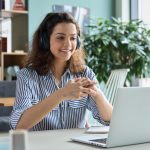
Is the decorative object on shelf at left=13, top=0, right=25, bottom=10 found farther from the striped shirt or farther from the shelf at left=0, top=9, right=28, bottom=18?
the striped shirt

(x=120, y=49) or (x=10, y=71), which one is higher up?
(x=120, y=49)

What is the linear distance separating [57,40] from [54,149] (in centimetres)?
78

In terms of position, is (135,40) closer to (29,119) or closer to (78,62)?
(78,62)

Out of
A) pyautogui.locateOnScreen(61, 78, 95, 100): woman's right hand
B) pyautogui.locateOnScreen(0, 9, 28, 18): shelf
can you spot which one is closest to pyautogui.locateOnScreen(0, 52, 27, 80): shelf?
pyautogui.locateOnScreen(0, 9, 28, 18): shelf

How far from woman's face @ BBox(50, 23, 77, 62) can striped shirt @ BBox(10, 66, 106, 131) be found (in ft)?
0.40

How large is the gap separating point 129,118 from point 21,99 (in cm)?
67

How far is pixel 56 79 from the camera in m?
1.87

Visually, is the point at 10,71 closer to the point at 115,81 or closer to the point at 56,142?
Result: the point at 115,81

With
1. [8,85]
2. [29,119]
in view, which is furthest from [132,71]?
[29,119]

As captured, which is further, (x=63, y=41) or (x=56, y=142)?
(x=63, y=41)

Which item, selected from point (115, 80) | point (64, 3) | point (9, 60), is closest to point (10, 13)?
point (9, 60)

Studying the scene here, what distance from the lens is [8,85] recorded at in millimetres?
3104

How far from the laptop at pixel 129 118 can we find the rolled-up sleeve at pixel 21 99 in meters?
0.49

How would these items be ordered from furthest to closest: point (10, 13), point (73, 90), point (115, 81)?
point (10, 13) < point (115, 81) < point (73, 90)
